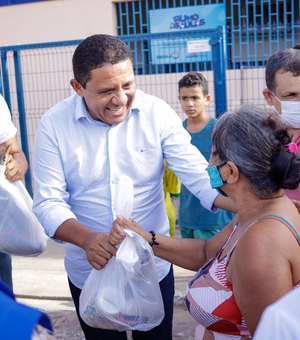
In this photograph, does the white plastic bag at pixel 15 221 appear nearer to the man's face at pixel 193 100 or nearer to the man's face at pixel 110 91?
the man's face at pixel 110 91

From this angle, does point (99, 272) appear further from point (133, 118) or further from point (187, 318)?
point (187, 318)

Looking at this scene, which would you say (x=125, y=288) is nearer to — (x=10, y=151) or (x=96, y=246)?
(x=96, y=246)

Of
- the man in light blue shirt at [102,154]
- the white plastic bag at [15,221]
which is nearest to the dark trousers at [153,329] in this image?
the man in light blue shirt at [102,154]

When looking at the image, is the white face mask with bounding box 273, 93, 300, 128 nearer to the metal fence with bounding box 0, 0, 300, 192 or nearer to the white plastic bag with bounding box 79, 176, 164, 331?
the white plastic bag with bounding box 79, 176, 164, 331

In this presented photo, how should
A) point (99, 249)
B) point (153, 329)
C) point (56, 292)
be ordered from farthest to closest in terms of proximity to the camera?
point (56, 292) → point (153, 329) → point (99, 249)

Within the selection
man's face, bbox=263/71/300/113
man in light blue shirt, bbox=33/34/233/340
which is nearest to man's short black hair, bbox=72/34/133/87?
man in light blue shirt, bbox=33/34/233/340

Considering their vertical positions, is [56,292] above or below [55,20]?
below

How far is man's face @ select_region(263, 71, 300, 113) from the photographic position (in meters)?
2.72

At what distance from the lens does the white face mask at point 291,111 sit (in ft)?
8.95

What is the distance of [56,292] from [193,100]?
2.08m

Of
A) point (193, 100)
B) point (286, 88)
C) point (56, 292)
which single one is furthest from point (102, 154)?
point (56, 292)

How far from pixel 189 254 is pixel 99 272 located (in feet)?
1.25

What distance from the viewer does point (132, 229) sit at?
2.27 m

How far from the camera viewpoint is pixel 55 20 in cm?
984
